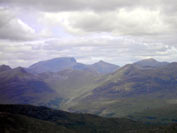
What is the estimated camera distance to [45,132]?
18812 cm

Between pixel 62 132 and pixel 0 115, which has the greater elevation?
pixel 0 115

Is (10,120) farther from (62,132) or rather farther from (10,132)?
(62,132)

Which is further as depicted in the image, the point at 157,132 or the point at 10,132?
the point at 157,132

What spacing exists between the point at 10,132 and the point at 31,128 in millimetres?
22212

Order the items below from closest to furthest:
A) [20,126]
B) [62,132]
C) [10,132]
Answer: [10,132], [20,126], [62,132]

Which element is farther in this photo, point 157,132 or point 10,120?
point 157,132

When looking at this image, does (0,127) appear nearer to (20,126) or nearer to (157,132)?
(20,126)

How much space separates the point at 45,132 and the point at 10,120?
30549 mm

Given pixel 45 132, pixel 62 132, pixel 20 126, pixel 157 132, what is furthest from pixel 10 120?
pixel 157 132

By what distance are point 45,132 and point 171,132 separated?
108 metres

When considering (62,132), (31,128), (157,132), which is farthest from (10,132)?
(157,132)

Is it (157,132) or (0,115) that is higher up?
(0,115)

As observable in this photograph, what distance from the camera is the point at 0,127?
172 metres

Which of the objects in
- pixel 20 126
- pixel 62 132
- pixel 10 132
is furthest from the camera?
pixel 62 132
